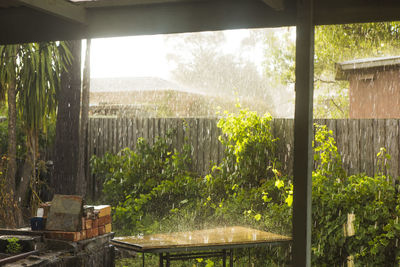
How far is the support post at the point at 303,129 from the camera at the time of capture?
314 centimetres

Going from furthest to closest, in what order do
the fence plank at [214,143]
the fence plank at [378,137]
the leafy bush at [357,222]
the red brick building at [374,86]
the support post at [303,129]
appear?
the red brick building at [374,86] → the fence plank at [214,143] → the fence plank at [378,137] → the leafy bush at [357,222] → the support post at [303,129]

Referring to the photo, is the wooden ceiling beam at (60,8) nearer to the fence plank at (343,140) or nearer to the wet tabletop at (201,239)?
the wet tabletop at (201,239)

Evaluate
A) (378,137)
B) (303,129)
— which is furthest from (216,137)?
(303,129)

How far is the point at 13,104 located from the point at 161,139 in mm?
2323

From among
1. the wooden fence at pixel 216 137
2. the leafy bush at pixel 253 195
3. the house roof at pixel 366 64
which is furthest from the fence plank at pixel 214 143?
the house roof at pixel 366 64

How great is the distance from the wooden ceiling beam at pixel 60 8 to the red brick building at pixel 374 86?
765 cm

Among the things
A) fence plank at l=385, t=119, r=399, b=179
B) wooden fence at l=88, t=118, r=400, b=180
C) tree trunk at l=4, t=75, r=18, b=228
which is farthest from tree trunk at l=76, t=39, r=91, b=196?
fence plank at l=385, t=119, r=399, b=179

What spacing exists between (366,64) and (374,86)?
534 mm

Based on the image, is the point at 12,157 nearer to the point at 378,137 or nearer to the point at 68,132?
the point at 68,132

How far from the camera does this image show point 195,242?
416cm

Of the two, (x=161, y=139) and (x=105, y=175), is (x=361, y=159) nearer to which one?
(x=161, y=139)

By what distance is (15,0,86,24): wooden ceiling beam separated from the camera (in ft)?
10.9

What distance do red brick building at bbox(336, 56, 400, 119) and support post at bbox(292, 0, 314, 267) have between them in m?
7.51

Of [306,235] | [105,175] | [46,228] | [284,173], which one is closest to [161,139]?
[105,175]
